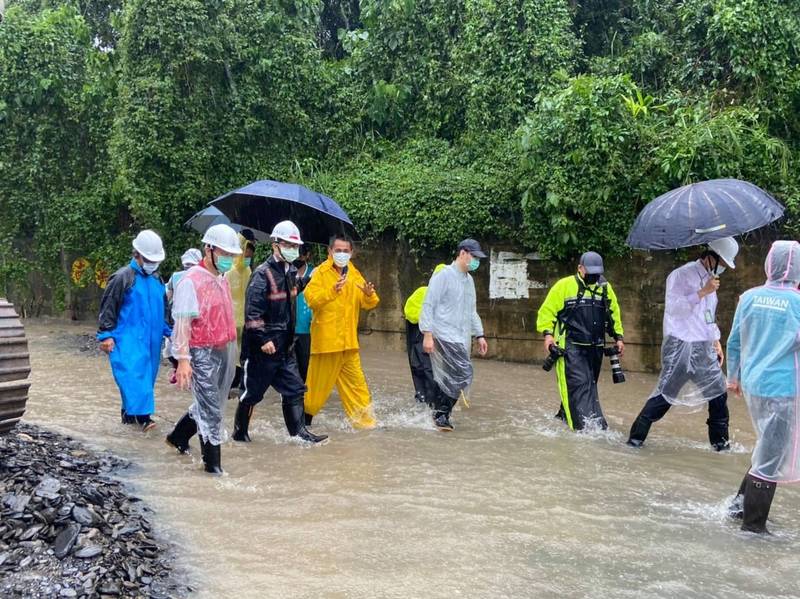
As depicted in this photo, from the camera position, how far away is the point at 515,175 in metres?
11.6

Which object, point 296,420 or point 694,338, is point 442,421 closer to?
point 296,420

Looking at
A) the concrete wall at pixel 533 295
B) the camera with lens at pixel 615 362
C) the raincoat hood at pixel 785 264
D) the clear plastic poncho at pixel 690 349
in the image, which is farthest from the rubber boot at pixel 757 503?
the concrete wall at pixel 533 295

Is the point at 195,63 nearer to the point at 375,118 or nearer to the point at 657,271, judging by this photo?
the point at 375,118

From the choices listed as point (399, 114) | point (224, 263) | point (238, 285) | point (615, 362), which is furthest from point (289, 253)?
point (399, 114)

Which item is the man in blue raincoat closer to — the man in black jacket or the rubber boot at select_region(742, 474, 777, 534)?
the man in black jacket

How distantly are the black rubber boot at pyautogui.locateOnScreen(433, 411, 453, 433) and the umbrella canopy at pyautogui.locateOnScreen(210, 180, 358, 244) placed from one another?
212cm

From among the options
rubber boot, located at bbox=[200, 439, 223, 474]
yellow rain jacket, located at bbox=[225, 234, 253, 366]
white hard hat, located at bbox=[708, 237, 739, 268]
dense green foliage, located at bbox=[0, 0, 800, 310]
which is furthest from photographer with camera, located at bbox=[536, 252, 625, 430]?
dense green foliage, located at bbox=[0, 0, 800, 310]

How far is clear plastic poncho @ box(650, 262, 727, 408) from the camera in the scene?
21.7 feet

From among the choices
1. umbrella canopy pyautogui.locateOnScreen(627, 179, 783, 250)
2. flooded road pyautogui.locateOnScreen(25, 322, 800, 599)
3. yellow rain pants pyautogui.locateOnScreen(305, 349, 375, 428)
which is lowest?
flooded road pyautogui.locateOnScreen(25, 322, 800, 599)

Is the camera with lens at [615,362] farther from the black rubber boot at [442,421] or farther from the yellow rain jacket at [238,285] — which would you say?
the yellow rain jacket at [238,285]

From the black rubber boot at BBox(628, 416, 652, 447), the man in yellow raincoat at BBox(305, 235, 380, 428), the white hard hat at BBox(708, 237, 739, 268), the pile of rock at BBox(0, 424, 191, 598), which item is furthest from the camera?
the man in yellow raincoat at BBox(305, 235, 380, 428)

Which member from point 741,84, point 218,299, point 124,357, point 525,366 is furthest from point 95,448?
point 741,84

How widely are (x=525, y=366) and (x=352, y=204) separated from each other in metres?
3.87

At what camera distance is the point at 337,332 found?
717 centimetres
